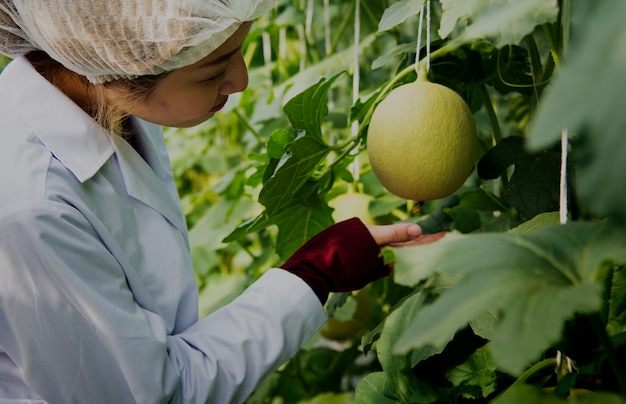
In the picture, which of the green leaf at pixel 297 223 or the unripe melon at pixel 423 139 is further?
the green leaf at pixel 297 223

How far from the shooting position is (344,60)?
183 cm

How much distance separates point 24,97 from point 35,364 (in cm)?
40

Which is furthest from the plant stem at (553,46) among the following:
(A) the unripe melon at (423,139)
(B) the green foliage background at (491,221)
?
(A) the unripe melon at (423,139)

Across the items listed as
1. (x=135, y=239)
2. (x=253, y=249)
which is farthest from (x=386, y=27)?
(x=253, y=249)

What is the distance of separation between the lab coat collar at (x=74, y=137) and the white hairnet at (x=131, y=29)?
73 mm

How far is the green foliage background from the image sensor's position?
419 mm

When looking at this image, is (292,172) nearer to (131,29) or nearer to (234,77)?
(234,77)

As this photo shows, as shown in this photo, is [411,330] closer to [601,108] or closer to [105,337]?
[601,108]

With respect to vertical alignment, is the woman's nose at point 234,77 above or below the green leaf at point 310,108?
above

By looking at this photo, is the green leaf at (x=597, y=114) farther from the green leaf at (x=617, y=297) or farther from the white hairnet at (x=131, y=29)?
the white hairnet at (x=131, y=29)

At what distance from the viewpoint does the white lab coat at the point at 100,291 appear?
99cm

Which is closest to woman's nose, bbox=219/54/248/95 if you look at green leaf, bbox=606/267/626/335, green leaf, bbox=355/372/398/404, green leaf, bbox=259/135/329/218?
green leaf, bbox=259/135/329/218

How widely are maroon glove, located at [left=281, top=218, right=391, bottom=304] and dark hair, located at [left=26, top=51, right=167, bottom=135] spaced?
1.15 feet

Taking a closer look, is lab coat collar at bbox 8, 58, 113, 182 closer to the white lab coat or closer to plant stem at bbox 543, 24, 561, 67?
the white lab coat
